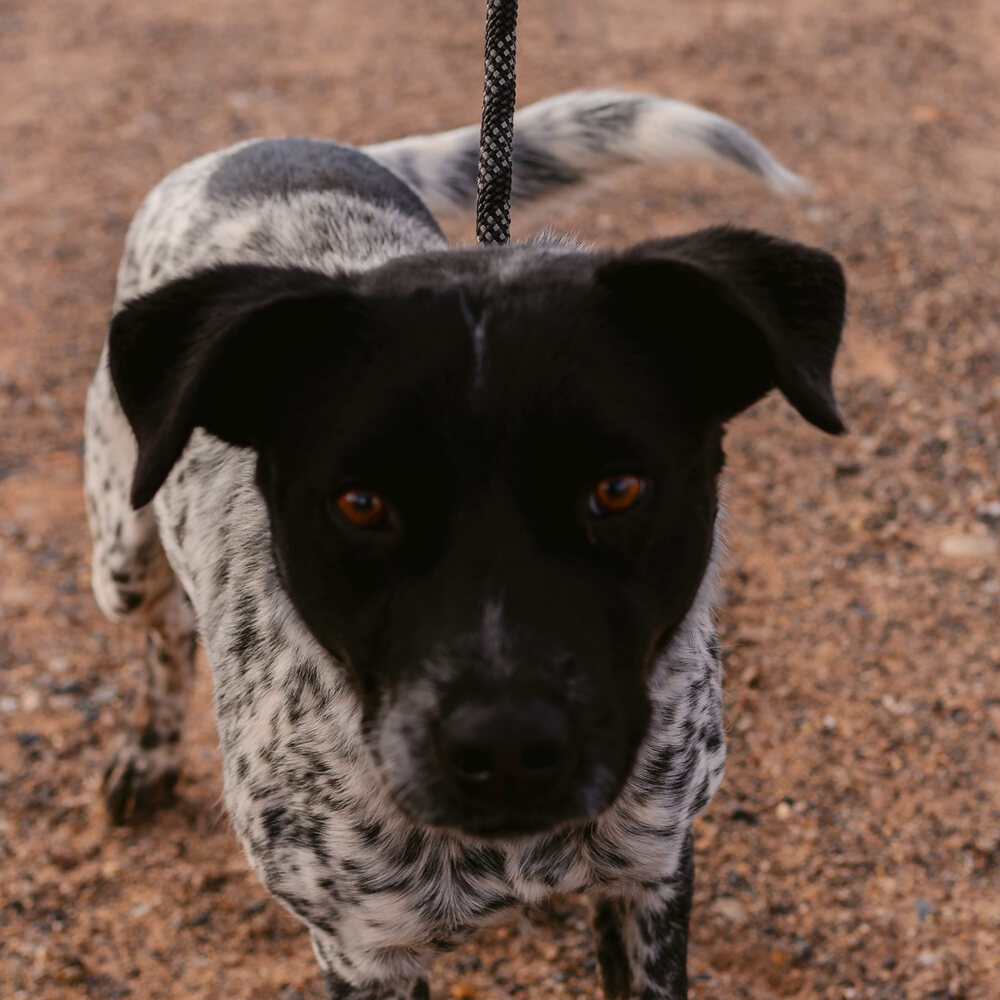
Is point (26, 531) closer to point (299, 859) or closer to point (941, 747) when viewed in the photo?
point (299, 859)

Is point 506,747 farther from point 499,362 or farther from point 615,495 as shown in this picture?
point 499,362

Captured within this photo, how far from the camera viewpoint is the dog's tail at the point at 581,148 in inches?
133

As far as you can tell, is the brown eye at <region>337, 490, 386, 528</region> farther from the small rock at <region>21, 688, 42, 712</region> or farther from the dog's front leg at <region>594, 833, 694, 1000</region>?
the small rock at <region>21, 688, 42, 712</region>

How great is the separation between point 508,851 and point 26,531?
313 cm

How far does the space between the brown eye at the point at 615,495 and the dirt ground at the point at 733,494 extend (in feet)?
6.02

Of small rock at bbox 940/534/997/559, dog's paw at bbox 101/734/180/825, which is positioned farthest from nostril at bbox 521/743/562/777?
small rock at bbox 940/534/997/559

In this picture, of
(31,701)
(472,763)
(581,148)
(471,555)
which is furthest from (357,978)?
(581,148)

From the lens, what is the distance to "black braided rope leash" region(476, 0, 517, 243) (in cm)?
250

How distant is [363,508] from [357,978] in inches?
43.1

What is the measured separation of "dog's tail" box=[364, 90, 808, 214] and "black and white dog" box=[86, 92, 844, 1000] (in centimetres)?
139

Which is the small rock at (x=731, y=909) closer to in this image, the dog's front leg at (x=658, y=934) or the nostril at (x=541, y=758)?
the dog's front leg at (x=658, y=934)

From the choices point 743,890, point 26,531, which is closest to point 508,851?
point 743,890

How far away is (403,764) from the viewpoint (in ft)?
6.08

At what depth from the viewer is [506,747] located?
1684 mm
